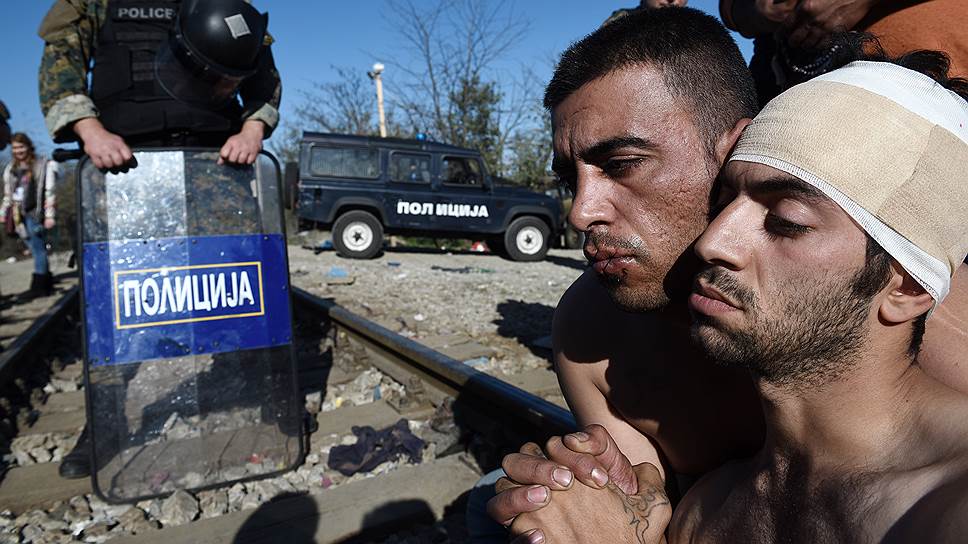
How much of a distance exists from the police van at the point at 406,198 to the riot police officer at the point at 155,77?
1118cm

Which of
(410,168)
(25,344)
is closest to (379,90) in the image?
(410,168)

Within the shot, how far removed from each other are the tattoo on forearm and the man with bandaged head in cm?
28

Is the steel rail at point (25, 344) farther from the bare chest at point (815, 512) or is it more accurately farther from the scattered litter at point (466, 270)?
the scattered litter at point (466, 270)

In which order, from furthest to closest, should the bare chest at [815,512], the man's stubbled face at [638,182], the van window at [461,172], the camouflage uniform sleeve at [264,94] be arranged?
the van window at [461,172] < the camouflage uniform sleeve at [264,94] < the man's stubbled face at [638,182] < the bare chest at [815,512]

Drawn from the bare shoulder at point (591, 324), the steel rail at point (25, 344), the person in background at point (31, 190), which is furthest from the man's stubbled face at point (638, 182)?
the person in background at point (31, 190)

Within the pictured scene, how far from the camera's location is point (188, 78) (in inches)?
126

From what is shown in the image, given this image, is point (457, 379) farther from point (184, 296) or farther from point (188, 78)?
point (188, 78)

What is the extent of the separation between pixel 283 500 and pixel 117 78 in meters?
2.29

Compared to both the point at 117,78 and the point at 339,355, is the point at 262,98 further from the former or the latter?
the point at 339,355

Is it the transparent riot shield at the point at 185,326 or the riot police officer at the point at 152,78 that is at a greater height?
the riot police officer at the point at 152,78

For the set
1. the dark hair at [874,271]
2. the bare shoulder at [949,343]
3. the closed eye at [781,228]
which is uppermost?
the closed eye at [781,228]

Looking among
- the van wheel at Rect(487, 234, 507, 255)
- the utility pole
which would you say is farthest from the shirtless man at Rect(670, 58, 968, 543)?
the utility pole

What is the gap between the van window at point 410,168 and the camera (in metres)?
15.2

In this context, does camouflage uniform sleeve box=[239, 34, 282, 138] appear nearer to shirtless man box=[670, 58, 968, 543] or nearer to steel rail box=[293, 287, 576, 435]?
steel rail box=[293, 287, 576, 435]
